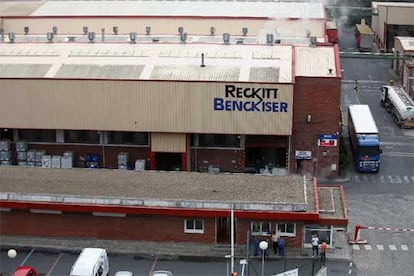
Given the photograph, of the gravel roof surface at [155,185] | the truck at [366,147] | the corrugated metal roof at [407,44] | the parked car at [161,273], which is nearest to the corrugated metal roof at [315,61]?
the truck at [366,147]

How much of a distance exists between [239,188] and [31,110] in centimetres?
1345

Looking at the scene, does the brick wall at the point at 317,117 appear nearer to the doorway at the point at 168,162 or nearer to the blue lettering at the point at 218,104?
the blue lettering at the point at 218,104

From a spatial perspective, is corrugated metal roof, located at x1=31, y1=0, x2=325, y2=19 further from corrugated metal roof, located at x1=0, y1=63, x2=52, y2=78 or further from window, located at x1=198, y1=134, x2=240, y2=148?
window, located at x1=198, y1=134, x2=240, y2=148

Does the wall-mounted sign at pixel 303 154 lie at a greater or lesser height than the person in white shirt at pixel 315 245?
greater

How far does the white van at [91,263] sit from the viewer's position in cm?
2825

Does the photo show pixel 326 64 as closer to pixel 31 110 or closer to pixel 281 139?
pixel 281 139

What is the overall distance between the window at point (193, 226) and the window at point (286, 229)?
10.1 feet

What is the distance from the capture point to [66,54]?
4425 cm

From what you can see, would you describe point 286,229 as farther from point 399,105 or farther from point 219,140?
point 399,105

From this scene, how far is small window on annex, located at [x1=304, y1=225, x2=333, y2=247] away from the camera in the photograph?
3186cm

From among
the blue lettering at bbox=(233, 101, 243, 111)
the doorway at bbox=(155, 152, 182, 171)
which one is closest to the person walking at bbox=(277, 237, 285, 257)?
the blue lettering at bbox=(233, 101, 243, 111)

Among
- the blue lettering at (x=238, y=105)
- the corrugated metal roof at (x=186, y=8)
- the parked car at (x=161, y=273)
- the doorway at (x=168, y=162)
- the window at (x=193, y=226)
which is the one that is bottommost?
the parked car at (x=161, y=273)

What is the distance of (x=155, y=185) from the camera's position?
34031 millimetres

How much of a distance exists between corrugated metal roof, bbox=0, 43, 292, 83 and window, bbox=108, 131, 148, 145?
312 cm
